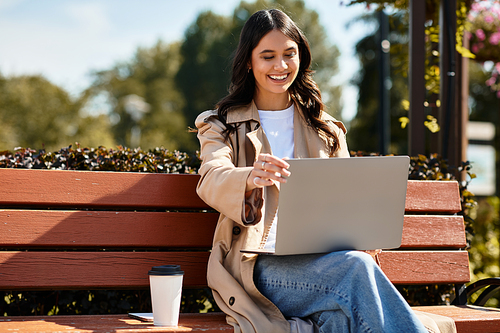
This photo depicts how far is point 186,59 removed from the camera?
33.0 m

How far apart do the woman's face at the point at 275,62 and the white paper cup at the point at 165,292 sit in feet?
3.34

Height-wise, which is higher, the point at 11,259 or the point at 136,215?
the point at 136,215

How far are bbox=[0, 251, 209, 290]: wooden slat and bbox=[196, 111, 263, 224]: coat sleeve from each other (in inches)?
20.8

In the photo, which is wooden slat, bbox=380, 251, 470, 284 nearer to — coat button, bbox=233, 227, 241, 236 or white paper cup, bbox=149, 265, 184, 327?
coat button, bbox=233, 227, 241, 236

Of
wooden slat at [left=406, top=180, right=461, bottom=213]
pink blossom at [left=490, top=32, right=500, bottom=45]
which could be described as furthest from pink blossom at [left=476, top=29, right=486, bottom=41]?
wooden slat at [left=406, top=180, right=461, bottom=213]

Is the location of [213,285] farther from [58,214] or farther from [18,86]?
[18,86]

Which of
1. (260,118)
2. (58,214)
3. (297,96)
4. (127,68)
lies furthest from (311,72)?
(127,68)

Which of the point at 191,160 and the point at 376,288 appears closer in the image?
the point at 376,288

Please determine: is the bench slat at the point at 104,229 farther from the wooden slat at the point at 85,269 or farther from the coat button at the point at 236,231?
the coat button at the point at 236,231

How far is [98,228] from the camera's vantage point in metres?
2.59

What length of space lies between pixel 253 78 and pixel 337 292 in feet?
3.91

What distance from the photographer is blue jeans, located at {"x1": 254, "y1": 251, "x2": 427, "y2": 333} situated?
6.32 feet

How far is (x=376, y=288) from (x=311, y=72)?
1.26 meters

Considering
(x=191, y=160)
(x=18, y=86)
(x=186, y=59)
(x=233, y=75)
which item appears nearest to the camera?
(x=233, y=75)
